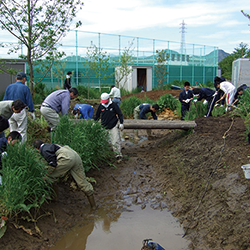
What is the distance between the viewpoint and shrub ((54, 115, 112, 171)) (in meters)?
5.48

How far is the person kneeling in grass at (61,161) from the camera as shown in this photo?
420cm

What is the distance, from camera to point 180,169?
19.6ft

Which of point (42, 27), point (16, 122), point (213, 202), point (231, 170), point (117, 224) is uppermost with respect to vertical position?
point (42, 27)

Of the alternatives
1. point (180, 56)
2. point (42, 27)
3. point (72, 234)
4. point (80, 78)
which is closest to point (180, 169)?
point (72, 234)

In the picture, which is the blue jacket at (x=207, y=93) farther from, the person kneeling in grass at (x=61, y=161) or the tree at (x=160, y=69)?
the tree at (x=160, y=69)

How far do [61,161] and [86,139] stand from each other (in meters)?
1.44

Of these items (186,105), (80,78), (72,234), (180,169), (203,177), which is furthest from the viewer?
(80,78)

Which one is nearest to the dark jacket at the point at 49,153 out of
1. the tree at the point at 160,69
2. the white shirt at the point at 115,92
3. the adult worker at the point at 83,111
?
the adult worker at the point at 83,111

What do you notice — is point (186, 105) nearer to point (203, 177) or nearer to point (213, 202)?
point (203, 177)

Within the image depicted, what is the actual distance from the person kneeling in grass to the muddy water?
41cm

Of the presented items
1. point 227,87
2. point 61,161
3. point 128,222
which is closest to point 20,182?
point 61,161

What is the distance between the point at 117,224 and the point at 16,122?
3.10m

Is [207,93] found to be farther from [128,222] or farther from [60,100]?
[128,222]

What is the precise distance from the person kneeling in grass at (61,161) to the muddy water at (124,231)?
41 centimetres
